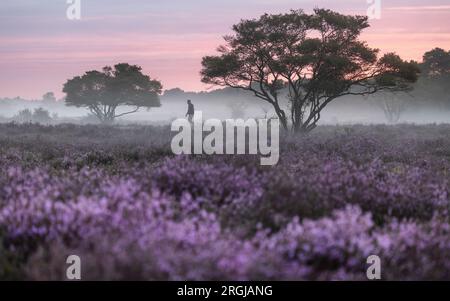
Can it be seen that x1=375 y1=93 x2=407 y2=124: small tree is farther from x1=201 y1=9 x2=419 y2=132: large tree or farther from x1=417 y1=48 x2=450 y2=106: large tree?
x1=201 y1=9 x2=419 y2=132: large tree

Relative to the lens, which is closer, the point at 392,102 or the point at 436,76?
the point at 436,76

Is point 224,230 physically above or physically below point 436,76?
below

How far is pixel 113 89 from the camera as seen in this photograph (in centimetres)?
5688

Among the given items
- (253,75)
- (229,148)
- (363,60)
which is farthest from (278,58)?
(229,148)

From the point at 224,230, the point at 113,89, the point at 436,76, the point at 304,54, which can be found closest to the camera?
the point at 224,230

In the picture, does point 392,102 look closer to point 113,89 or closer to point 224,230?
point 113,89

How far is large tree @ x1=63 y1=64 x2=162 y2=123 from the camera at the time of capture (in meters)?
56.9

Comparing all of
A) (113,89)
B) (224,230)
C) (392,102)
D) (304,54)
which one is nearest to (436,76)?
(392,102)

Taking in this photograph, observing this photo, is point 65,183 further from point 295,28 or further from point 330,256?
point 295,28

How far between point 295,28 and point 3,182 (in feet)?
71.2

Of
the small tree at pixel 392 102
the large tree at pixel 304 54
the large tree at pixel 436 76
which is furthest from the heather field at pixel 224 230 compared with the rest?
the small tree at pixel 392 102

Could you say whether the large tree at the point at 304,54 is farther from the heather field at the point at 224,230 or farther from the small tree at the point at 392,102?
the small tree at the point at 392,102

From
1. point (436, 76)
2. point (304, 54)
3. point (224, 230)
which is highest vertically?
point (436, 76)

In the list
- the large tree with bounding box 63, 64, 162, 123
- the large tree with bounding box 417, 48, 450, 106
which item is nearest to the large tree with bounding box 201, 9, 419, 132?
the large tree with bounding box 63, 64, 162, 123
